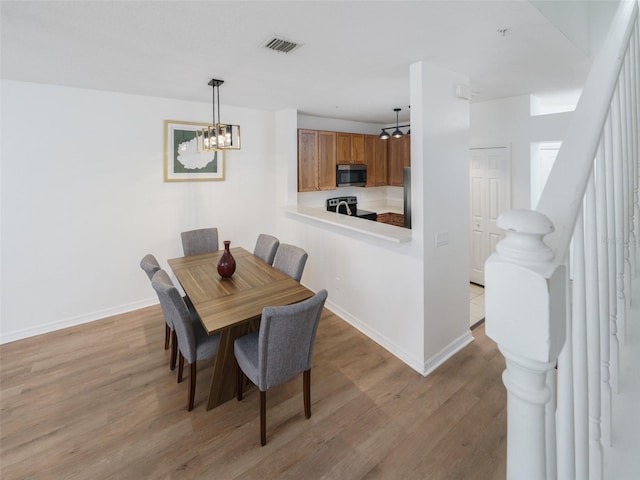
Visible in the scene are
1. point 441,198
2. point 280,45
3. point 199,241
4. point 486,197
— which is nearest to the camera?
point 280,45

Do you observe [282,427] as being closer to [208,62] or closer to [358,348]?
[358,348]

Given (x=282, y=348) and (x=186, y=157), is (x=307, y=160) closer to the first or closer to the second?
(x=186, y=157)

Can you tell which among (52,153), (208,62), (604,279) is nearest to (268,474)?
(604,279)

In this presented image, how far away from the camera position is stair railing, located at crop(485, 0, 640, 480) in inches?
19.0

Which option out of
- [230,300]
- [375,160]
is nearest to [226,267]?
[230,300]

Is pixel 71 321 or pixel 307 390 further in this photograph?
pixel 71 321

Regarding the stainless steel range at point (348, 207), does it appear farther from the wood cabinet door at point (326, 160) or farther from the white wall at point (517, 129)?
the white wall at point (517, 129)

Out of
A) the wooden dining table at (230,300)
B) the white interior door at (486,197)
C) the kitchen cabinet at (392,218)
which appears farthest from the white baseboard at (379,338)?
the kitchen cabinet at (392,218)

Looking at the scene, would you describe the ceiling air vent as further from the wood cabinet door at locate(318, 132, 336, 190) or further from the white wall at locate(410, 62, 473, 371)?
the wood cabinet door at locate(318, 132, 336, 190)

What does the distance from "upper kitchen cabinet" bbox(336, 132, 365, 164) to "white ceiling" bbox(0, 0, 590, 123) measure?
1.75 meters

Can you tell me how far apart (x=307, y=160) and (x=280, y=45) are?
262 cm

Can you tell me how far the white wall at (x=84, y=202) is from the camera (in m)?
3.10

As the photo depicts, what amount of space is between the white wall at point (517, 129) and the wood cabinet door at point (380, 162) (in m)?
1.82

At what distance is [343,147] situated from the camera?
5.26 meters
